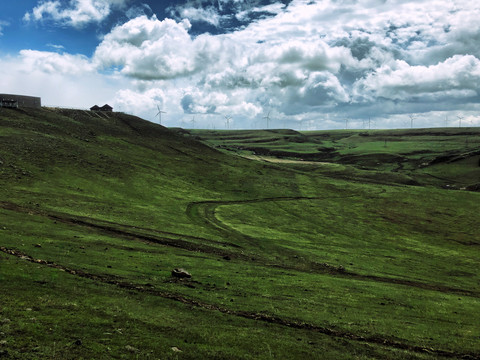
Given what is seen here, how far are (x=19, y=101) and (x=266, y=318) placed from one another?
6799 inches

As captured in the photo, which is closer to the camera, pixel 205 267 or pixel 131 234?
pixel 205 267

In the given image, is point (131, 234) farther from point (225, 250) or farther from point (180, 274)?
point (180, 274)

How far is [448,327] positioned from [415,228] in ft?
302

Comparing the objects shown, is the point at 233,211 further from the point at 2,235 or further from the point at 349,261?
the point at 2,235

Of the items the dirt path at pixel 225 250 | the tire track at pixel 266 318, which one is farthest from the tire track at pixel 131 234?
the tire track at pixel 266 318

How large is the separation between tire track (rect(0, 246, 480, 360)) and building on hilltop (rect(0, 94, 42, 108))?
145609 mm

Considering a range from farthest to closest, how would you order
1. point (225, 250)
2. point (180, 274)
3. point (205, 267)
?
point (225, 250) → point (205, 267) → point (180, 274)

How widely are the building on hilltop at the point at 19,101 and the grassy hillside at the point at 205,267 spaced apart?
34.2ft

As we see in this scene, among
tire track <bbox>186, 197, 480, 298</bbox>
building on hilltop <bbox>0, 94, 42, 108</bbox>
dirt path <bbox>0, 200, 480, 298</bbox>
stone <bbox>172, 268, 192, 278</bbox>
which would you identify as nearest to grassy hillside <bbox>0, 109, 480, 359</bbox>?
dirt path <bbox>0, 200, 480, 298</bbox>

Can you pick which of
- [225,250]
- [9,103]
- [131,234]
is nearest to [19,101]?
[9,103]

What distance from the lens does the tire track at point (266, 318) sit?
29.7m

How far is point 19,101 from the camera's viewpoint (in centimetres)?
16275

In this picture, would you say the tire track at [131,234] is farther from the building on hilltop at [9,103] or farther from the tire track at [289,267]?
the building on hilltop at [9,103]

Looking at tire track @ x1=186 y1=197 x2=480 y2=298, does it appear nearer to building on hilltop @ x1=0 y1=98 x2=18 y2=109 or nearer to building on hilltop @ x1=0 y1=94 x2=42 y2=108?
building on hilltop @ x1=0 y1=98 x2=18 y2=109
